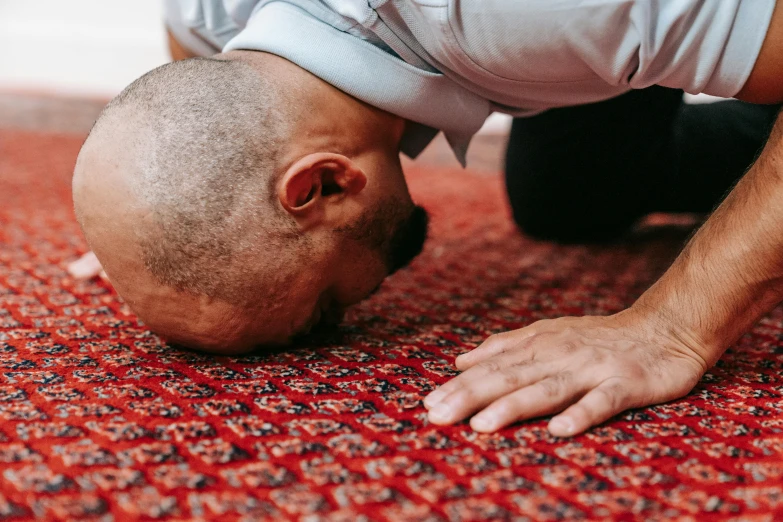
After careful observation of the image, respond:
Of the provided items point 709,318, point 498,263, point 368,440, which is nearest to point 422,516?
point 368,440

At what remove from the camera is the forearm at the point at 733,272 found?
29.5 inches

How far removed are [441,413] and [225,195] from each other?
11.5 inches

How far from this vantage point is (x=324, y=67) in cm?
82

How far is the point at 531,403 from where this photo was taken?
0.67 m

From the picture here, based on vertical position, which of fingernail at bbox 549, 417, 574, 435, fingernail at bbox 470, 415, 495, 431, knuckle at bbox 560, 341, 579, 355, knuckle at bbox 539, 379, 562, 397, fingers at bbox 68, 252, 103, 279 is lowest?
fingernail at bbox 549, 417, 574, 435

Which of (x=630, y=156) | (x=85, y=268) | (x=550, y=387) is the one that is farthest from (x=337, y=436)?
(x=630, y=156)

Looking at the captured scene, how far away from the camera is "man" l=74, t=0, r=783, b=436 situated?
0.71 metres

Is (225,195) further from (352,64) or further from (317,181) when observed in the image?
(352,64)

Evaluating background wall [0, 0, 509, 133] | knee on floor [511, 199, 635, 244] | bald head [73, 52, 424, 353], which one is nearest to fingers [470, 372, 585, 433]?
bald head [73, 52, 424, 353]

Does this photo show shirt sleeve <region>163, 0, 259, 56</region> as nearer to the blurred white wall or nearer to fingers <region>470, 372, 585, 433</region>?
fingers <region>470, 372, 585, 433</region>

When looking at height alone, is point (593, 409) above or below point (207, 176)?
→ below

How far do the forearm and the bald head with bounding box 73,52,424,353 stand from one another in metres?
0.35

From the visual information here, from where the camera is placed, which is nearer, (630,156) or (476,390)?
(476,390)

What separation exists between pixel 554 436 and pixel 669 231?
104cm
